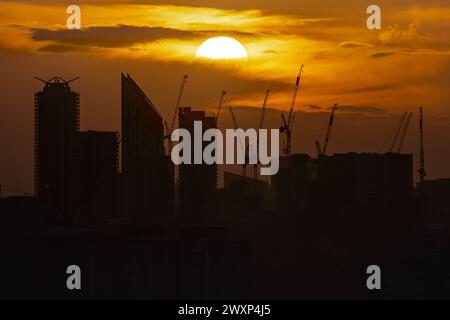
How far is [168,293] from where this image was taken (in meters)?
163

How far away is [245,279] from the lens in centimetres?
17300

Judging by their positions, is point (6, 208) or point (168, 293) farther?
point (6, 208)

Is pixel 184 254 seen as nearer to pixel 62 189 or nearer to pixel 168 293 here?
pixel 168 293

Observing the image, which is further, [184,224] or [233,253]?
[184,224]

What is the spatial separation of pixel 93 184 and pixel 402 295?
2248 inches

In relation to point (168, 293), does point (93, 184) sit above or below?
above
